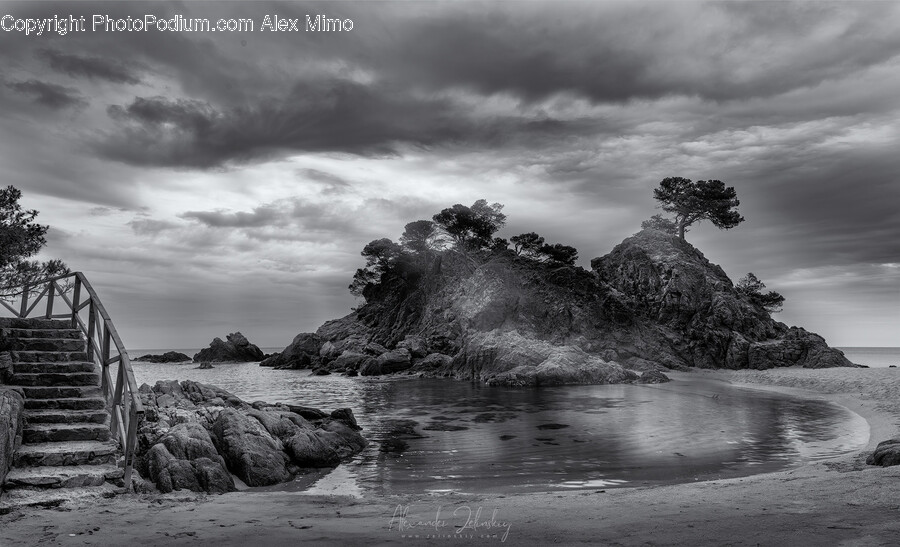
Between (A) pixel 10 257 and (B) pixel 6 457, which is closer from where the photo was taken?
(B) pixel 6 457

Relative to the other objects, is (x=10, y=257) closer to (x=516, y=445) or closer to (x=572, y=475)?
(x=516, y=445)

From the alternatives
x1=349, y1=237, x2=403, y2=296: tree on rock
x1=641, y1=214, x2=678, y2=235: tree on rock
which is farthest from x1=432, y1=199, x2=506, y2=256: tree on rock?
x1=641, y1=214, x2=678, y2=235: tree on rock

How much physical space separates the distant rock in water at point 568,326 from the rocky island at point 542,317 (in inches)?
5.9

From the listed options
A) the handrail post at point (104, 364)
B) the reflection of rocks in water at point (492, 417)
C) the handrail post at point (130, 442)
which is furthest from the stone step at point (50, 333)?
the reflection of rocks in water at point (492, 417)

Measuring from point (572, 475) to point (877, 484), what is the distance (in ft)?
19.1

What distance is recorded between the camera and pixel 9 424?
328 inches

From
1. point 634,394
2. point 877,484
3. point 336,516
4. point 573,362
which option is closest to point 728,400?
point 634,394

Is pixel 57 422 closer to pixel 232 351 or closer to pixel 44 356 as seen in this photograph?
pixel 44 356

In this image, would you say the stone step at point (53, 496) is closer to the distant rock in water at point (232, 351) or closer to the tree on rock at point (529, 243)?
the tree on rock at point (529, 243)

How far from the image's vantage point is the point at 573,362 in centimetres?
4325

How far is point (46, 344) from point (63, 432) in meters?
3.57

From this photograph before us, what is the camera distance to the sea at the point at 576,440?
1180cm

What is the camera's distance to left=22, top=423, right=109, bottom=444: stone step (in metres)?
9.20

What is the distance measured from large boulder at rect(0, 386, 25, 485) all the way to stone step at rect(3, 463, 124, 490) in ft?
0.55
